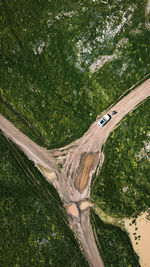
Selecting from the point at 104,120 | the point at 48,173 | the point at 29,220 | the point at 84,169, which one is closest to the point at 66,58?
the point at 104,120

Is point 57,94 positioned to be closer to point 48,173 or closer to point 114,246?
point 48,173

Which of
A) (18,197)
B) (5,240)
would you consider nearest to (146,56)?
(18,197)

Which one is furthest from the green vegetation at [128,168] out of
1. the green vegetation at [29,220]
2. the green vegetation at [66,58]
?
the green vegetation at [29,220]

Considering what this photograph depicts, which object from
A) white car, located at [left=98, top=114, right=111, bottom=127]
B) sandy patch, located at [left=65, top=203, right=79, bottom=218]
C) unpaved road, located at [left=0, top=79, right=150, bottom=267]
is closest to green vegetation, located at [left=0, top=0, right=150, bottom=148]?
white car, located at [left=98, top=114, right=111, bottom=127]

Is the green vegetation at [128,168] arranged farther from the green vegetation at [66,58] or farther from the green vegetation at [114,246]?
the green vegetation at [66,58]

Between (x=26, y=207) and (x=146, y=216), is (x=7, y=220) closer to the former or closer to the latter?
(x=26, y=207)
